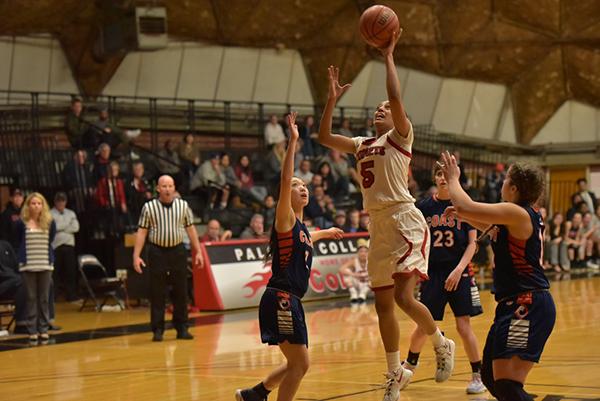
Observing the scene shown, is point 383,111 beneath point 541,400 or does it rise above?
above

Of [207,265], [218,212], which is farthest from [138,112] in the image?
[207,265]

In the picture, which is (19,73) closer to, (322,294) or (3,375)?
(322,294)

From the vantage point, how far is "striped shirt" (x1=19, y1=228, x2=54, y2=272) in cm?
1283

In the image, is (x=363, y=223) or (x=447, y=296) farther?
(x=363, y=223)

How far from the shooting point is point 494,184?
25531 millimetres

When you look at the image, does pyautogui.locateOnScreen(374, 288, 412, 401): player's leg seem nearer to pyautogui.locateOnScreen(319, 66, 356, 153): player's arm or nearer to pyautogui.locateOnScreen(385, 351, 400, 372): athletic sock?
pyautogui.locateOnScreen(385, 351, 400, 372): athletic sock

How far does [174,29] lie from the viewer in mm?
25391

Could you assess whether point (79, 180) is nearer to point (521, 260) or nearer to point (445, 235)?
point (445, 235)

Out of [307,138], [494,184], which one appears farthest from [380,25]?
[494,184]

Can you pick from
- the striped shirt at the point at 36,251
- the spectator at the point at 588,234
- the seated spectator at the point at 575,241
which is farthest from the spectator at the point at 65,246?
the spectator at the point at 588,234

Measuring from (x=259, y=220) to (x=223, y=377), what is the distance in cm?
874

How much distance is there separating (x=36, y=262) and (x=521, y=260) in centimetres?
839

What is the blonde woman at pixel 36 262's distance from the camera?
12.9m

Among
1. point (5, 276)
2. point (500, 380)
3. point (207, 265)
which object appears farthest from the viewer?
point (207, 265)
